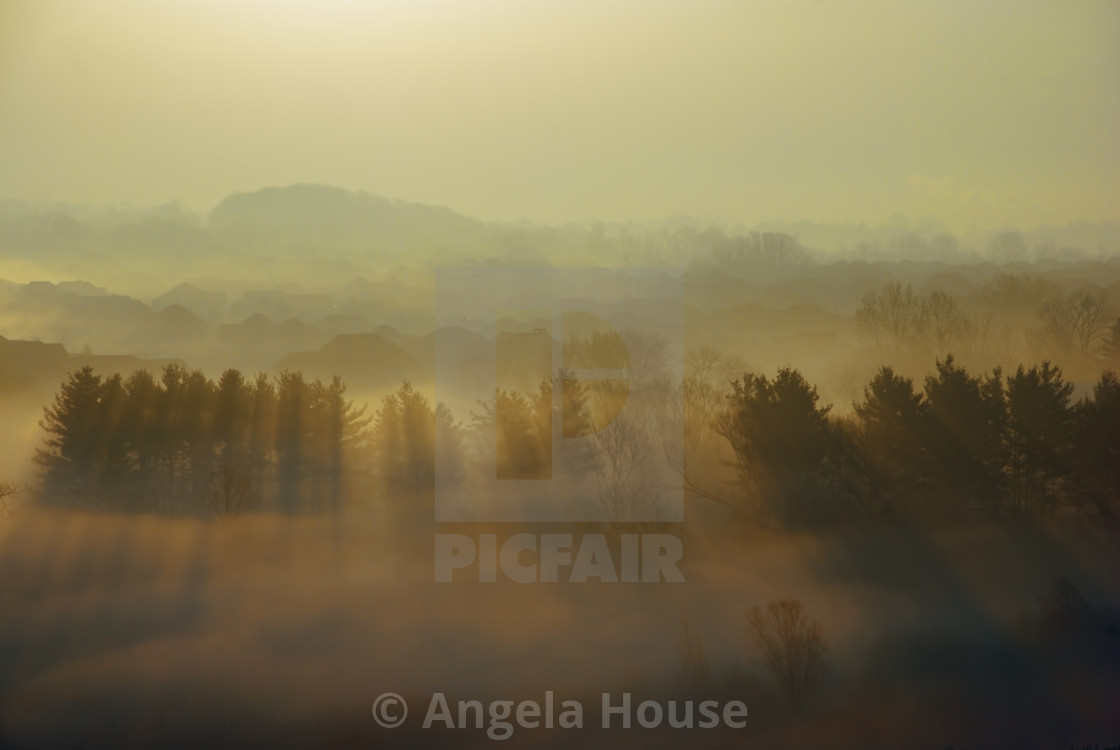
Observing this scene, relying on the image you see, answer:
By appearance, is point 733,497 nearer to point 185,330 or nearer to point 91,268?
point 185,330

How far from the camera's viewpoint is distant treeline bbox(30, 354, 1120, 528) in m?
14.8

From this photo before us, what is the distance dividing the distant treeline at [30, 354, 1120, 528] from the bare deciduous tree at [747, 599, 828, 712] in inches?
58.5

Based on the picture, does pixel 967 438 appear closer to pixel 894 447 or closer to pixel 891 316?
pixel 894 447

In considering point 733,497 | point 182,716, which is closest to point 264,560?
point 182,716

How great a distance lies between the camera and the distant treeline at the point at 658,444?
14.8 metres

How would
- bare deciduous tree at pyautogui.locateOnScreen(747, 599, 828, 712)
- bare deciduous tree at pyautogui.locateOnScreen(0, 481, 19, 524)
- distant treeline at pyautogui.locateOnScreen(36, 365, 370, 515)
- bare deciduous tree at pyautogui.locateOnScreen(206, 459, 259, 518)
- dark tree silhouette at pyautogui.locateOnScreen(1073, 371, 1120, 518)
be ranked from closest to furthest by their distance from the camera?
bare deciduous tree at pyautogui.locateOnScreen(747, 599, 828, 712) < bare deciduous tree at pyautogui.locateOnScreen(0, 481, 19, 524) < dark tree silhouette at pyautogui.locateOnScreen(1073, 371, 1120, 518) < distant treeline at pyautogui.locateOnScreen(36, 365, 370, 515) < bare deciduous tree at pyautogui.locateOnScreen(206, 459, 259, 518)

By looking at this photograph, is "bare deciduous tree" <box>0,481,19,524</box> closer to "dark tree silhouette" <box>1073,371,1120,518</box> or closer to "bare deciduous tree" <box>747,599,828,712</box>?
"bare deciduous tree" <box>747,599,828,712</box>

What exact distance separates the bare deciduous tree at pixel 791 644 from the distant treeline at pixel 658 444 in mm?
1486

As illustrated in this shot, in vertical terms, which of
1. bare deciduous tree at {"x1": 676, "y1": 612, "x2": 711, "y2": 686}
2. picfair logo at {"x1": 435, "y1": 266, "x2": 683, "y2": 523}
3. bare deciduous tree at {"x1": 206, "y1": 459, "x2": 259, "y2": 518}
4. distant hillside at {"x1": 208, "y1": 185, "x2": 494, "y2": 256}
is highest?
distant hillside at {"x1": 208, "y1": 185, "x2": 494, "y2": 256}

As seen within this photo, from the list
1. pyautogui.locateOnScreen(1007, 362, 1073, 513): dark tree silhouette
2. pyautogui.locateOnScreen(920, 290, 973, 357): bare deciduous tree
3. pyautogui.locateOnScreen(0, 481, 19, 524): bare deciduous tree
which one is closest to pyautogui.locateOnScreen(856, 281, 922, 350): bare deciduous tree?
pyautogui.locateOnScreen(920, 290, 973, 357): bare deciduous tree

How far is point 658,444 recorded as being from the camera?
Result: 49.1 ft

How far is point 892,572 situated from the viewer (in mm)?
14969

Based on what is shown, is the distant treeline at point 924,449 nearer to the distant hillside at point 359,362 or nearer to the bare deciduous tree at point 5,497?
the distant hillside at point 359,362

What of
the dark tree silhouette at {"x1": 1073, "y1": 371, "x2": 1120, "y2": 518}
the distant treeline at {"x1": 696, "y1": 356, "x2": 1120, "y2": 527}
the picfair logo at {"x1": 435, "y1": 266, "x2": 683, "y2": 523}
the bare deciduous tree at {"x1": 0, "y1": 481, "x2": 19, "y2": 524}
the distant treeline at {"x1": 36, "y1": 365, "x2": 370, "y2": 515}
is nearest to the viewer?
the bare deciduous tree at {"x1": 0, "y1": 481, "x2": 19, "y2": 524}
